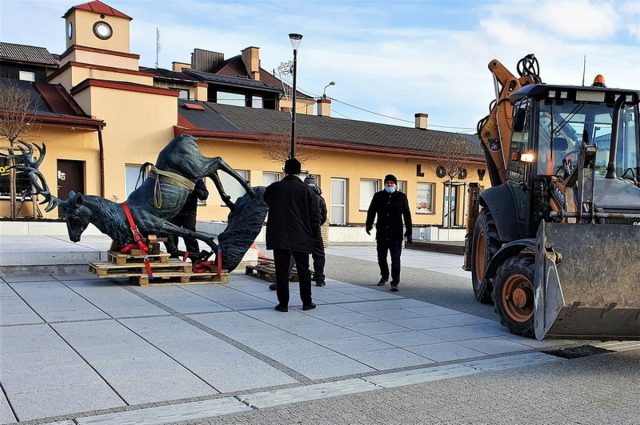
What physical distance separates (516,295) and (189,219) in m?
6.21

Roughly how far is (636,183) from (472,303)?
9.60 ft

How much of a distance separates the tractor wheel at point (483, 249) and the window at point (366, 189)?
684 inches

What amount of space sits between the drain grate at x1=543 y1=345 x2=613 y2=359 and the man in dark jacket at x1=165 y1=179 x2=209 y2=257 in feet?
20.4

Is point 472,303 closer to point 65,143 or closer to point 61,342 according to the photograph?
point 61,342

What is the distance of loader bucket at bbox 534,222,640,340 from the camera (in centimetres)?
530

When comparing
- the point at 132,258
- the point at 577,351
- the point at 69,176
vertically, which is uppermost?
the point at 69,176

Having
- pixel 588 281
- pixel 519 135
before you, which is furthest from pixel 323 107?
pixel 588 281

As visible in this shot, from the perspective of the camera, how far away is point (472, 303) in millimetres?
8953

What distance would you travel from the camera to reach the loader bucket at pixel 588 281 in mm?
5301

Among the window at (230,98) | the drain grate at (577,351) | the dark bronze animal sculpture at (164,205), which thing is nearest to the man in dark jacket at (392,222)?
the dark bronze animal sculpture at (164,205)

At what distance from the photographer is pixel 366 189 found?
26.9 m

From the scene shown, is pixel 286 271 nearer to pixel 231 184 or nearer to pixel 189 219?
pixel 189 219

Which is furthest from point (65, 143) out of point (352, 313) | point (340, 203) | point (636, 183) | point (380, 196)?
point (636, 183)

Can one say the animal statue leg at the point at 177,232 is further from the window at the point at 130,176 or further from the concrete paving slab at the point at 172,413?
the window at the point at 130,176
